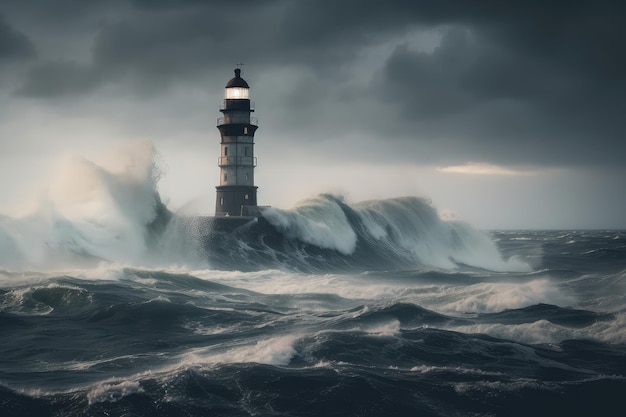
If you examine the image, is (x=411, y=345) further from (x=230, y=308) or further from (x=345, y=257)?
(x=345, y=257)

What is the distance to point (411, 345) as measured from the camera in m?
Answer: 15.1

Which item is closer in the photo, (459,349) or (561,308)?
(459,349)

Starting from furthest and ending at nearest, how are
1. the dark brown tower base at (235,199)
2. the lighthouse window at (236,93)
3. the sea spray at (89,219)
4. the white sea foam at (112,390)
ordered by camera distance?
the lighthouse window at (236,93)
the dark brown tower base at (235,199)
the sea spray at (89,219)
the white sea foam at (112,390)

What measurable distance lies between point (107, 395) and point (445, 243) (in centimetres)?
4208

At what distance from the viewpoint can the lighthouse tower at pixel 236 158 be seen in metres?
41.4

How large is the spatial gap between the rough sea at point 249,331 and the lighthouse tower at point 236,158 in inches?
151

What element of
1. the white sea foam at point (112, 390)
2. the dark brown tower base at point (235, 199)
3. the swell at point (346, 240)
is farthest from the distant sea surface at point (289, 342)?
the dark brown tower base at point (235, 199)

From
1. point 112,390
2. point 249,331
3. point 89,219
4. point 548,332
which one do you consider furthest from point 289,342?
point 89,219

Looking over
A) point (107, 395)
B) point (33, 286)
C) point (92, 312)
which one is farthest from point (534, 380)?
point (33, 286)

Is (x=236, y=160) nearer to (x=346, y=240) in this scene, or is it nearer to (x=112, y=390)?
(x=346, y=240)

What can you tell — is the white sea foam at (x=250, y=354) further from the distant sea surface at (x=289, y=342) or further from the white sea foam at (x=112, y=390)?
the white sea foam at (x=112, y=390)

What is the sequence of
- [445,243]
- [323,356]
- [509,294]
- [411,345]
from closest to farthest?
[323,356] → [411,345] → [509,294] → [445,243]

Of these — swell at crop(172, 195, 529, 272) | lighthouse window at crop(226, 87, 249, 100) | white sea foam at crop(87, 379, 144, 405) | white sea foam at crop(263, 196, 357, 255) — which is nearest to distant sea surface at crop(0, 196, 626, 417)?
white sea foam at crop(87, 379, 144, 405)

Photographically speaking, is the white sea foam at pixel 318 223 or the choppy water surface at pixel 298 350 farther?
the white sea foam at pixel 318 223
